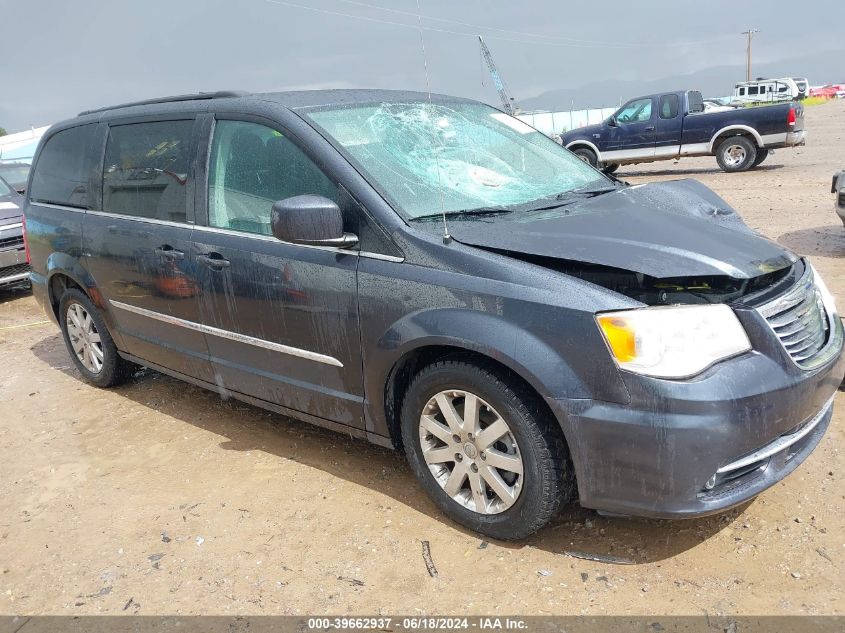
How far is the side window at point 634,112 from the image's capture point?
55.1 ft

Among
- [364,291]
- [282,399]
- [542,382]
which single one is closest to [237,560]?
[282,399]

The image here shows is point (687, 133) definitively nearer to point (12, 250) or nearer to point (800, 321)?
point (12, 250)

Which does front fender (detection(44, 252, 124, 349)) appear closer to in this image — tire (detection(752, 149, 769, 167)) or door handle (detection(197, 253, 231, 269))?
door handle (detection(197, 253, 231, 269))

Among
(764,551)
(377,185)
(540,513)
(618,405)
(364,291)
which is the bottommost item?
(764,551)

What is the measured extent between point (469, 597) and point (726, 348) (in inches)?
50.9

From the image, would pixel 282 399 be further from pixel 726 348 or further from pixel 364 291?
pixel 726 348

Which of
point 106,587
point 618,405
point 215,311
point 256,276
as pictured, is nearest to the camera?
point 618,405

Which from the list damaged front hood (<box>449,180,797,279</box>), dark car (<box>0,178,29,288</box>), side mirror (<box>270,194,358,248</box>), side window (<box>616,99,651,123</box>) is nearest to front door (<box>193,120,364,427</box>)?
side mirror (<box>270,194,358,248</box>)

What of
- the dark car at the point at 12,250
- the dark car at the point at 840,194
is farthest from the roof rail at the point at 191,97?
the dark car at the point at 840,194

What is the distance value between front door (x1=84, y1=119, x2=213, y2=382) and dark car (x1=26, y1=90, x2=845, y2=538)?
17 mm

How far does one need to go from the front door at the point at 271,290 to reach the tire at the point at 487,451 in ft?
1.25

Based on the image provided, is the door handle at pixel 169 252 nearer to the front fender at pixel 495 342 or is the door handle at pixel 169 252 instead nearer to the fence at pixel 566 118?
the front fender at pixel 495 342

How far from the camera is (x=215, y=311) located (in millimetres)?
3809

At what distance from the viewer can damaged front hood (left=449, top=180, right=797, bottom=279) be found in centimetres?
267
